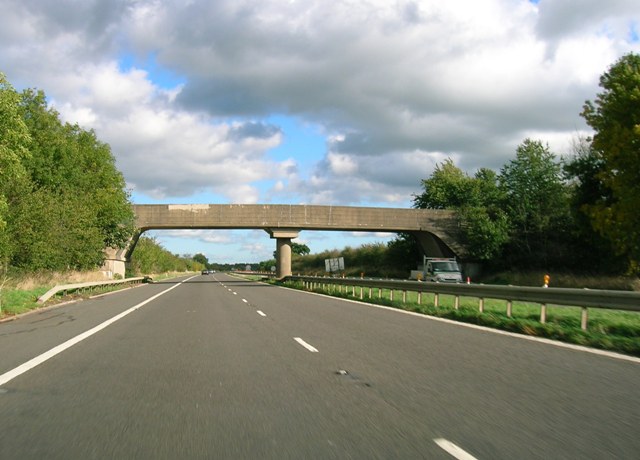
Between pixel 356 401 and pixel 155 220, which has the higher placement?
pixel 155 220

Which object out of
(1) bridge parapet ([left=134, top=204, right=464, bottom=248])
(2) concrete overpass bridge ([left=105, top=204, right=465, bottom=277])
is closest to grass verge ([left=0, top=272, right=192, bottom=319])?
(2) concrete overpass bridge ([left=105, top=204, right=465, bottom=277])

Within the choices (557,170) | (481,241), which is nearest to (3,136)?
(481,241)

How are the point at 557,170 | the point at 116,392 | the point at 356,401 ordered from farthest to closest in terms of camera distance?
the point at 557,170 < the point at 116,392 < the point at 356,401

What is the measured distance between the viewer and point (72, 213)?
4303 centimetres

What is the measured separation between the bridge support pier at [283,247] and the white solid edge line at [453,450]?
59.6 meters

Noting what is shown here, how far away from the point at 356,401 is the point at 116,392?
2.92 meters

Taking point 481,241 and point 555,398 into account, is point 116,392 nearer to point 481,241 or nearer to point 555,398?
point 555,398

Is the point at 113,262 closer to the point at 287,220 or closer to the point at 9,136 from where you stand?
the point at 287,220

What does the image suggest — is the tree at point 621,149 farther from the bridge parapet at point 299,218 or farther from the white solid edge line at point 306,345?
the white solid edge line at point 306,345

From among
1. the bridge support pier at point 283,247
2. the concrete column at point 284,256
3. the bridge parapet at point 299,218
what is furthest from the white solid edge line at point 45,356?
the concrete column at point 284,256

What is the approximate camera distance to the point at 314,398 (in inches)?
279

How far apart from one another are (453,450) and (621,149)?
37055mm

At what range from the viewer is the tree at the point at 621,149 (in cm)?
3656

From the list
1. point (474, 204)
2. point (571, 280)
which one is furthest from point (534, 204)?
point (571, 280)
